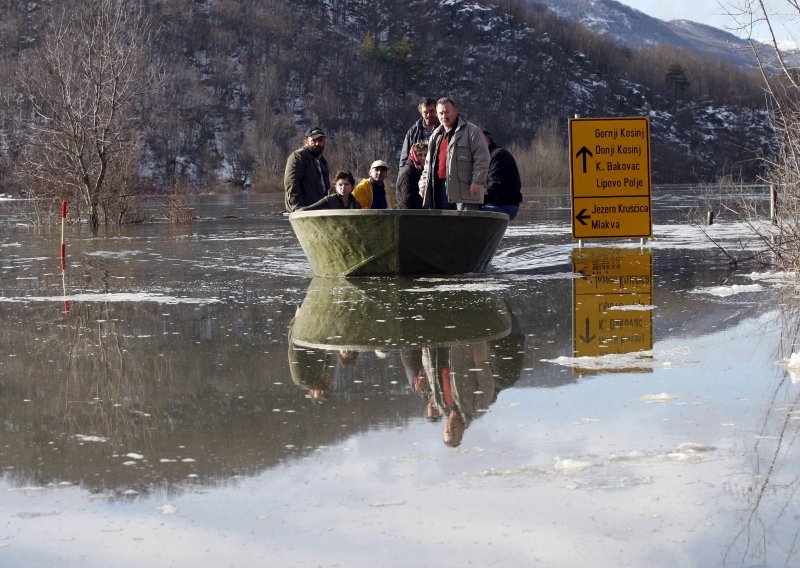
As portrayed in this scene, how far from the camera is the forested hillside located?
337 ft

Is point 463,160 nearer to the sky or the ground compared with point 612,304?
nearer to the sky

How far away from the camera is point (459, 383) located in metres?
7.47

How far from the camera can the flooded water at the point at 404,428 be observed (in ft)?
14.8

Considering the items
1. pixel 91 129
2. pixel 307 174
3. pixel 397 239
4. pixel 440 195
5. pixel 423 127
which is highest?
pixel 91 129

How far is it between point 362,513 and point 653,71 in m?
152

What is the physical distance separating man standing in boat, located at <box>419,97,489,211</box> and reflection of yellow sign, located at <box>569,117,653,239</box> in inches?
98.0

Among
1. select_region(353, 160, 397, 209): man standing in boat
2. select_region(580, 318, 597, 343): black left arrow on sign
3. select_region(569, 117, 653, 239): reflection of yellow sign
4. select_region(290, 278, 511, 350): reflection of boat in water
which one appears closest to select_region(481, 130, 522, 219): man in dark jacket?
select_region(569, 117, 653, 239): reflection of yellow sign

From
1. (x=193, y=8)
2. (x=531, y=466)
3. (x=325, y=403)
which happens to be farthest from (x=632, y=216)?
(x=193, y=8)

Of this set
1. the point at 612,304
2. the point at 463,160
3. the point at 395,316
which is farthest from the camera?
the point at 463,160

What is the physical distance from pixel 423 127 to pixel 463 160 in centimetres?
161

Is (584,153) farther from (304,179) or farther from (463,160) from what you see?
(304,179)

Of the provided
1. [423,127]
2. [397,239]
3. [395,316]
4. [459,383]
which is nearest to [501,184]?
[423,127]

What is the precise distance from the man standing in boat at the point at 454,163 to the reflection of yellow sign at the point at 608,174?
2488 mm

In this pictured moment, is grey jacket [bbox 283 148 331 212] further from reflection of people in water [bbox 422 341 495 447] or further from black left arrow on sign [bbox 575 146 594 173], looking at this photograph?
reflection of people in water [bbox 422 341 495 447]
